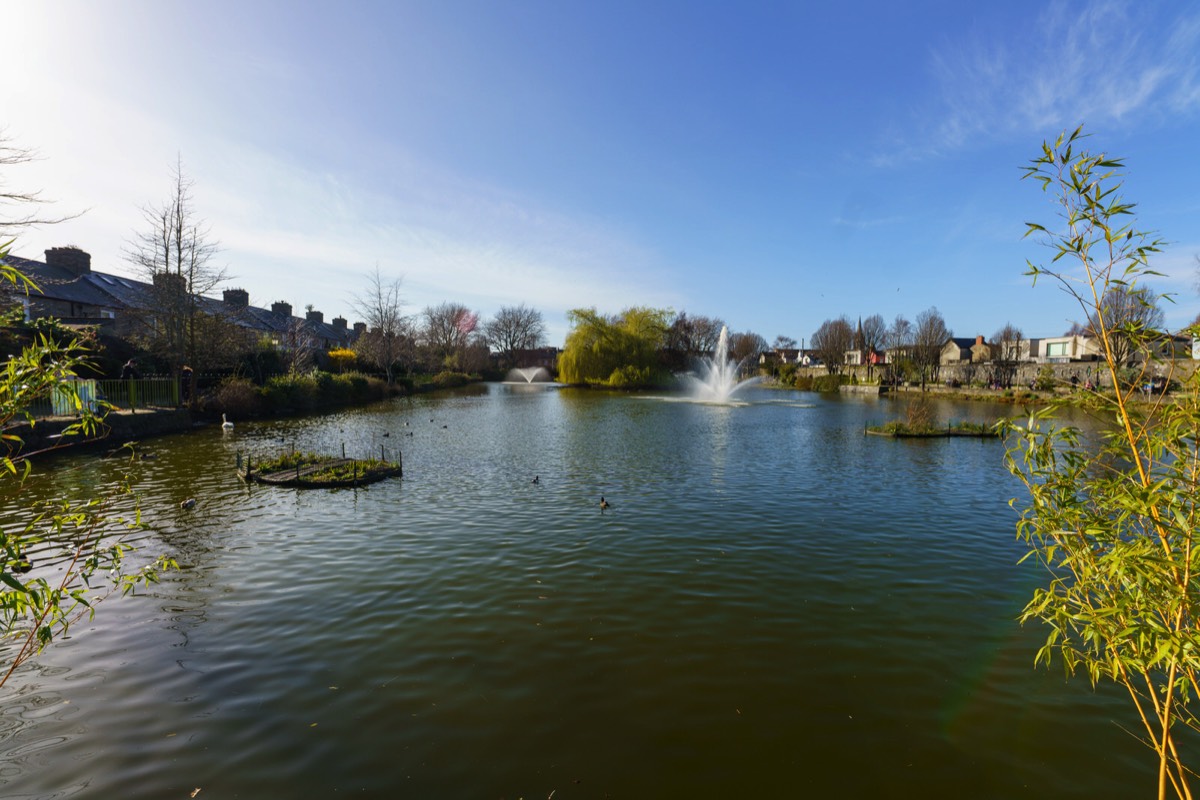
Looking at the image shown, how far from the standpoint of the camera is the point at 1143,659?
123 inches

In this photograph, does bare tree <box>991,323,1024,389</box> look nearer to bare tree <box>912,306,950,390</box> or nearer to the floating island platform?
bare tree <box>912,306,950,390</box>

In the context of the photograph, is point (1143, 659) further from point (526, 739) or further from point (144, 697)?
point (144, 697)

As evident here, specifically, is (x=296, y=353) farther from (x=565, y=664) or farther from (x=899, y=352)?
(x=899, y=352)

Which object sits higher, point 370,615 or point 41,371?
point 41,371

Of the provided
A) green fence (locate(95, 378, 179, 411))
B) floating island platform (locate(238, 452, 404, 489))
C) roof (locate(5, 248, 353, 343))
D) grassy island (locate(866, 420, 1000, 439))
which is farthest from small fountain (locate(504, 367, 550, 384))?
floating island platform (locate(238, 452, 404, 489))

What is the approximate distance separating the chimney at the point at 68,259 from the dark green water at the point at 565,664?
40.9 m

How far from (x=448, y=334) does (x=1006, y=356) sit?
8528cm

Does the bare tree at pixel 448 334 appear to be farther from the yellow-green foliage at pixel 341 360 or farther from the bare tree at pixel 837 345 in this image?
the bare tree at pixel 837 345

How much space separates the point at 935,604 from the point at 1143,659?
544cm

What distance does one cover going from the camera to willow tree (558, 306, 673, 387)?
63694 mm

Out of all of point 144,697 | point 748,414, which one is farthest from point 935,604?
point 748,414

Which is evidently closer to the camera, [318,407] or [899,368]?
[318,407]

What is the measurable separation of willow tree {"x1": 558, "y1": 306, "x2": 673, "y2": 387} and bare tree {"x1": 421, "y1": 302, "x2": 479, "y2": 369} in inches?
770

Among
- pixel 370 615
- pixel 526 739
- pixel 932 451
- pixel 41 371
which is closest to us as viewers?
pixel 41 371
